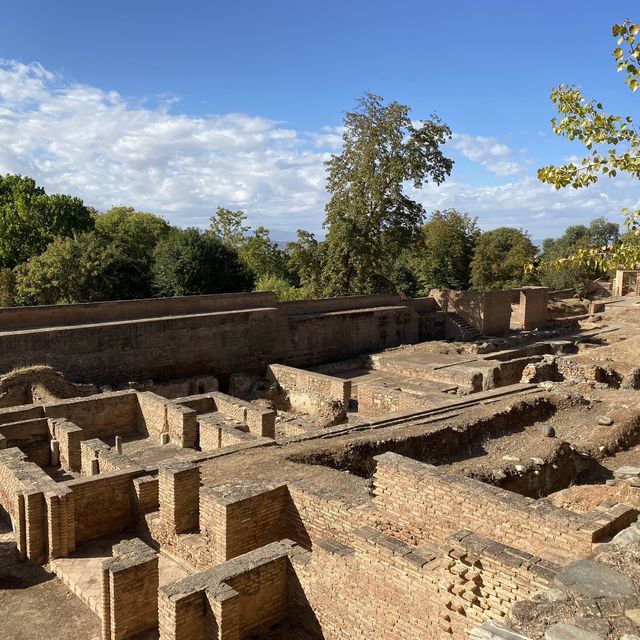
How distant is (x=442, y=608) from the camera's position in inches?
196

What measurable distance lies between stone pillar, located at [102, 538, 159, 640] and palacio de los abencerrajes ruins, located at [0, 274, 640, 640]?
2 centimetres

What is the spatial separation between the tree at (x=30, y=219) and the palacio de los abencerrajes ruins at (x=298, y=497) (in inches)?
570

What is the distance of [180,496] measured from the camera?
7715mm

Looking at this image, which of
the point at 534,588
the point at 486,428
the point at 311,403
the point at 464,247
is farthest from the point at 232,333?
the point at 464,247

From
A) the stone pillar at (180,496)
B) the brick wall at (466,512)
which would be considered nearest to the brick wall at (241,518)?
the stone pillar at (180,496)

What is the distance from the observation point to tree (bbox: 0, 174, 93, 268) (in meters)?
29.2

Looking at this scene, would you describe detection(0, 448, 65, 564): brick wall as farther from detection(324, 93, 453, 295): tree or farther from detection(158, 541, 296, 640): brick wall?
detection(324, 93, 453, 295): tree

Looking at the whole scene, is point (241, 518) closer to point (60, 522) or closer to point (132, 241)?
point (60, 522)

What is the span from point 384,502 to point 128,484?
13.1 feet

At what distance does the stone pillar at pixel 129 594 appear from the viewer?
244 inches

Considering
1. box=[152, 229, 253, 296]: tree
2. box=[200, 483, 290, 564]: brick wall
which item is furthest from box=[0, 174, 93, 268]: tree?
box=[200, 483, 290, 564]: brick wall

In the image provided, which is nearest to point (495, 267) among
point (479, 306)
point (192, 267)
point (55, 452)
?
point (479, 306)

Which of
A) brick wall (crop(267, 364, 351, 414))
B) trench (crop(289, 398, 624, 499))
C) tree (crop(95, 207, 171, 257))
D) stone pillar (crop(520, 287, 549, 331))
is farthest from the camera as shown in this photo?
tree (crop(95, 207, 171, 257))

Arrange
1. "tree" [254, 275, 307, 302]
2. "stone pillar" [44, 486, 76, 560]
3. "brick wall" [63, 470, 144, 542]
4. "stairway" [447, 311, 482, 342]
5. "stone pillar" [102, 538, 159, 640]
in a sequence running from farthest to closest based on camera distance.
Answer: "tree" [254, 275, 307, 302]
"stairway" [447, 311, 482, 342]
"brick wall" [63, 470, 144, 542]
"stone pillar" [44, 486, 76, 560]
"stone pillar" [102, 538, 159, 640]
